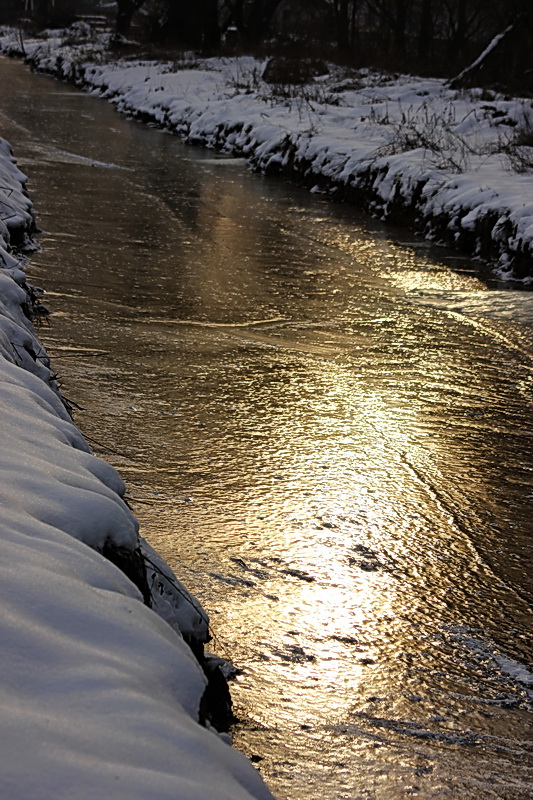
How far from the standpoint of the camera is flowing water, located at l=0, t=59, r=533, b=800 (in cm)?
311

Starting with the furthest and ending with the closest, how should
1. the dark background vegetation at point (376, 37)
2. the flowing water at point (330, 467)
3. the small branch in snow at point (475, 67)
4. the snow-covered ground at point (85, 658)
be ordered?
the dark background vegetation at point (376, 37)
the small branch in snow at point (475, 67)
the flowing water at point (330, 467)
the snow-covered ground at point (85, 658)

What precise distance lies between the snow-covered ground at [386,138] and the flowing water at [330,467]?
0.71 metres

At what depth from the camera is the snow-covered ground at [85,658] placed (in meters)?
1.62

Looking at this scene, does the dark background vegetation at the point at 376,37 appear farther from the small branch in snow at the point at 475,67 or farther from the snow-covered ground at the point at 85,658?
the snow-covered ground at the point at 85,658

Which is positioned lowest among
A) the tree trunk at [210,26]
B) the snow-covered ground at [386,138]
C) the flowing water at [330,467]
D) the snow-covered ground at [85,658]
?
the flowing water at [330,467]

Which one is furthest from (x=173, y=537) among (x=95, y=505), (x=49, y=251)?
(x=49, y=251)

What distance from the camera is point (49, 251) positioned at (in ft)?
30.0

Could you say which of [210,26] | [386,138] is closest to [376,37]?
[210,26]

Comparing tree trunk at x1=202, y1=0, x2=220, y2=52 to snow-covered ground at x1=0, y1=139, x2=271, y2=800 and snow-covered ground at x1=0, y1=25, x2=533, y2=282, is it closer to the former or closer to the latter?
snow-covered ground at x1=0, y1=25, x2=533, y2=282

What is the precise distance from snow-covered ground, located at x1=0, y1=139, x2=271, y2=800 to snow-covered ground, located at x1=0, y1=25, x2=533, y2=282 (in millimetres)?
7594

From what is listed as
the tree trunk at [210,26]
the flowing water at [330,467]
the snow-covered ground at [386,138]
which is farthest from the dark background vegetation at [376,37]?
the flowing water at [330,467]

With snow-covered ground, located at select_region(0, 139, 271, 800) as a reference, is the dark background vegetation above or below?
above

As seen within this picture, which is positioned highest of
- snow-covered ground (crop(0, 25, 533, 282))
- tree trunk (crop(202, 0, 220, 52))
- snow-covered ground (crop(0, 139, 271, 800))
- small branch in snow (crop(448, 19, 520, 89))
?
tree trunk (crop(202, 0, 220, 52))

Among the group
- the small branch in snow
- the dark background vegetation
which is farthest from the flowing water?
the dark background vegetation
